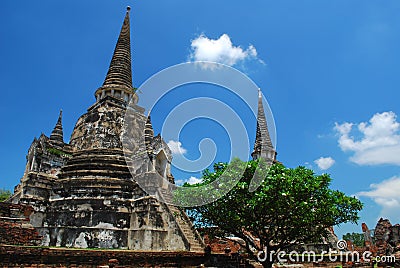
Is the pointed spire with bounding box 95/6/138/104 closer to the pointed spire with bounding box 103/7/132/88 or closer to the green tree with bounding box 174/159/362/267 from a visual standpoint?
the pointed spire with bounding box 103/7/132/88

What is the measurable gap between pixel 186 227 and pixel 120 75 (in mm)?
15744

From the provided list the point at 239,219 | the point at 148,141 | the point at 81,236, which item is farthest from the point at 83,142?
the point at 239,219

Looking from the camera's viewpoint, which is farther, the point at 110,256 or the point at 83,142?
the point at 83,142

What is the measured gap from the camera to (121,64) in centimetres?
2981

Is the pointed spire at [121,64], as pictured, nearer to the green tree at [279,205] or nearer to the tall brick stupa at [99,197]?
the tall brick stupa at [99,197]

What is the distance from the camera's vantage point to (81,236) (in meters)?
18.3

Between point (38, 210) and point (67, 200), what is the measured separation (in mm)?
1785

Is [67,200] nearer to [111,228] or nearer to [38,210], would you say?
[38,210]

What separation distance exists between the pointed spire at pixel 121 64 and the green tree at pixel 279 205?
56.0 ft

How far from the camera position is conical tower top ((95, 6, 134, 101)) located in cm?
2811

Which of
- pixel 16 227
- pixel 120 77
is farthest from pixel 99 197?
pixel 120 77

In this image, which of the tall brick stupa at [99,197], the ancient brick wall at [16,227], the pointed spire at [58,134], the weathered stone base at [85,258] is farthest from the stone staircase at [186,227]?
the pointed spire at [58,134]

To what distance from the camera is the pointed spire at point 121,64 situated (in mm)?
28737

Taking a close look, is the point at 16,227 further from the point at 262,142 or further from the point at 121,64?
the point at 262,142
